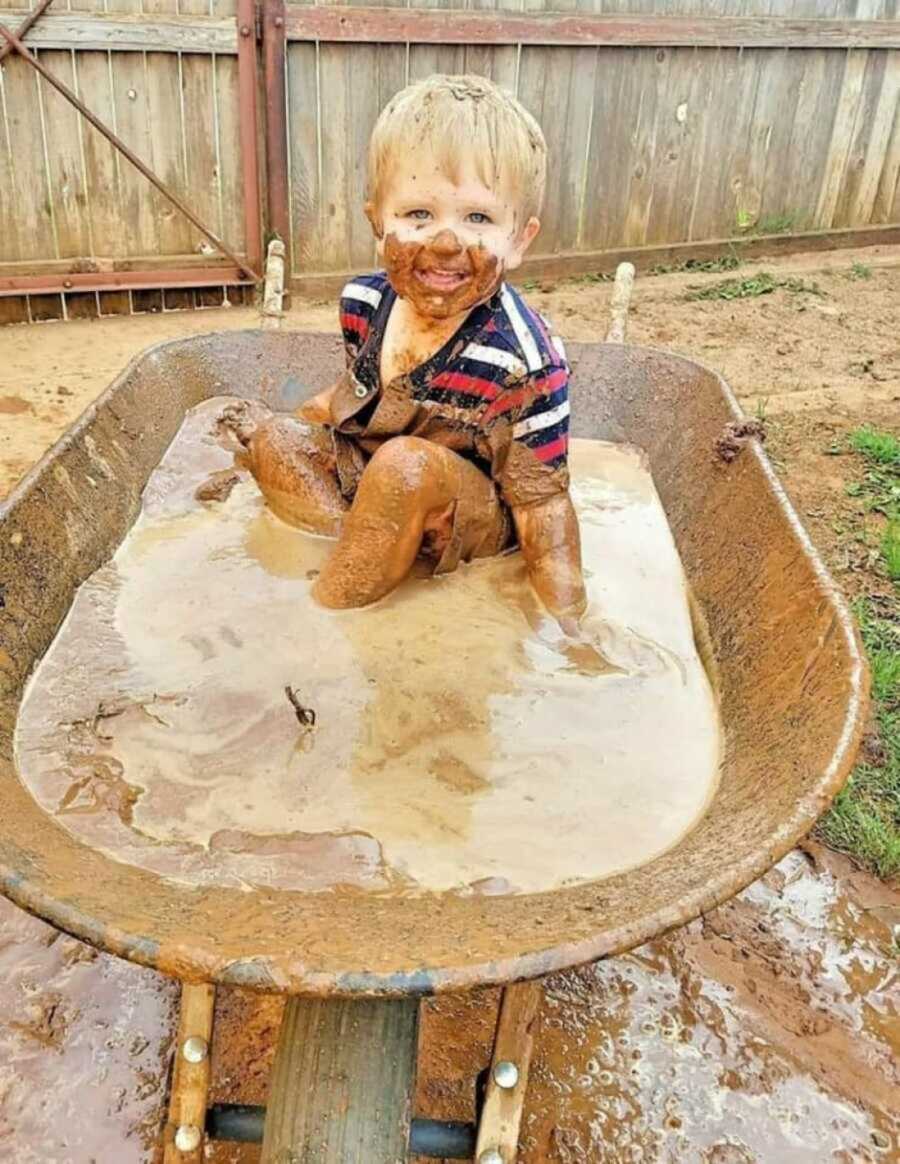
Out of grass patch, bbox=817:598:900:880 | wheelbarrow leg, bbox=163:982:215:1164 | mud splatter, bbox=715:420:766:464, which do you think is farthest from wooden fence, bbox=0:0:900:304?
wheelbarrow leg, bbox=163:982:215:1164

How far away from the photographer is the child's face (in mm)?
1743

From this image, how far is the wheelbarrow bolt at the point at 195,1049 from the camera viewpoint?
1.39 meters

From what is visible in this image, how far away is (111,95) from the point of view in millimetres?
4832

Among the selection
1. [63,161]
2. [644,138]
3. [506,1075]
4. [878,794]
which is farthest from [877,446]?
[63,161]

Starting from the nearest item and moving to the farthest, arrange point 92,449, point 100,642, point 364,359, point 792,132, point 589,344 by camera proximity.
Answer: point 100,642 < point 364,359 < point 92,449 < point 589,344 < point 792,132

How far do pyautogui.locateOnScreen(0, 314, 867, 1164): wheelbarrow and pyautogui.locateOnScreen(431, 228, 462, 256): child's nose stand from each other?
84 centimetres

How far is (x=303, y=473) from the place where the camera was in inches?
91.4

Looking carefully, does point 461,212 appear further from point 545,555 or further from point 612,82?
point 612,82

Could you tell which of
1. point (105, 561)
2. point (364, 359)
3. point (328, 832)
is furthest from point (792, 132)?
point (328, 832)

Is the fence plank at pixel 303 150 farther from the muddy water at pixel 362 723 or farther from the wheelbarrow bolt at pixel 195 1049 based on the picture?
the wheelbarrow bolt at pixel 195 1049

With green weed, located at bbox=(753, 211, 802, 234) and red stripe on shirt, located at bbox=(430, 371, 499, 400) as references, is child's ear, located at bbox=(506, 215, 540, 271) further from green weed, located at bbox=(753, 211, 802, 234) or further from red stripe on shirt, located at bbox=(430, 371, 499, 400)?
green weed, located at bbox=(753, 211, 802, 234)

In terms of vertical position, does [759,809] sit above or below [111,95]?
below

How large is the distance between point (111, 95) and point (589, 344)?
3.20m

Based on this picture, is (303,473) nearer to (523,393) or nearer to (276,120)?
(523,393)
